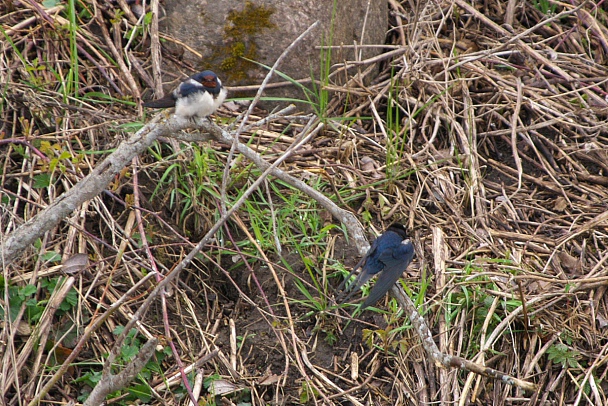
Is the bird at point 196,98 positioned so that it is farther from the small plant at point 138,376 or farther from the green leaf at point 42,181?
the small plant at point 138,376

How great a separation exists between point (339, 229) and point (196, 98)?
1.11 metres

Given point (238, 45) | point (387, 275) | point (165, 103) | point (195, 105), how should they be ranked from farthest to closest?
point (238, 45) → point (165, 103) → point (195, 105) → point (387, 275)

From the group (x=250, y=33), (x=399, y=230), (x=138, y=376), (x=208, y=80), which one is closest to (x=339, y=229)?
(x=399, y=230)

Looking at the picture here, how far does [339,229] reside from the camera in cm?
425

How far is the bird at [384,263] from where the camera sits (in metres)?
3.54

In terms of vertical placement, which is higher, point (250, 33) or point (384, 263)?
point (250, 33)

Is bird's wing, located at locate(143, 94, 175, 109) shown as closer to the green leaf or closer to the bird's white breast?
the bird's white breast

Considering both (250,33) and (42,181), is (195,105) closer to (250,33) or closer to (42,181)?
(42,181)

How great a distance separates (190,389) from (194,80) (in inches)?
63.0

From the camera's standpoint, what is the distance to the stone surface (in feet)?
16.0

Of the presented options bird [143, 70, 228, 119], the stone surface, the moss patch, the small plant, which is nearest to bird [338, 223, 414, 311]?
the small plant

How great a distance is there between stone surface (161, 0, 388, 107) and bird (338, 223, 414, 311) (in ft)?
5.00

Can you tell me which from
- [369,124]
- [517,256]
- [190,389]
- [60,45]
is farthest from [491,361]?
[60,45]

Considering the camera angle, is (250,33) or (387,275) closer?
(387,275)
